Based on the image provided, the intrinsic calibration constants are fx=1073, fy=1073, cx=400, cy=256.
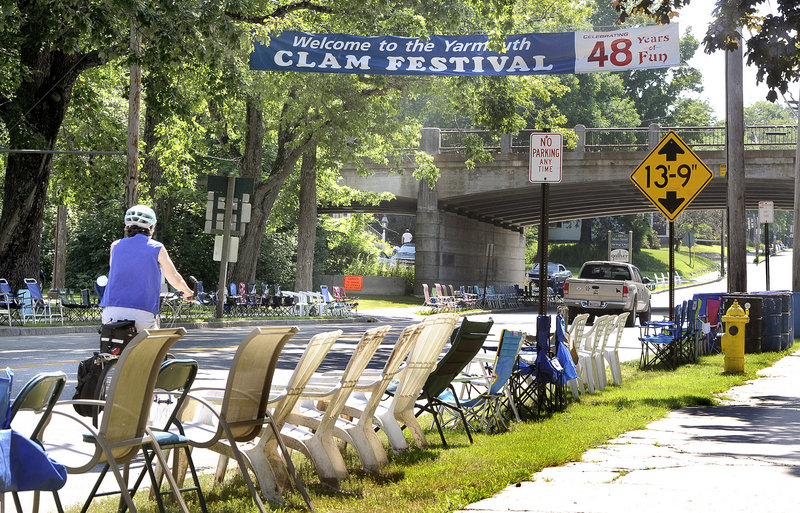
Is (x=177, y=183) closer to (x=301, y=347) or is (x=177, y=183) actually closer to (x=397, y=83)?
(x=397, y=83)

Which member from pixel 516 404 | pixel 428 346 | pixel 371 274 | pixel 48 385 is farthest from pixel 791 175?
pixel 48 385

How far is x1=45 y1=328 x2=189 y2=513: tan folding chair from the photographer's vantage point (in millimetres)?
5230

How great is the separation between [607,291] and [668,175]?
17293 millimetres

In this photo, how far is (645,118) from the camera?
86.4 meters

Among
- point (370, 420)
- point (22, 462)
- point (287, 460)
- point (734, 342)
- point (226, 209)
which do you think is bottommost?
point (287, 460)

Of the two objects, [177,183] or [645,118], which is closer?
[177,183]

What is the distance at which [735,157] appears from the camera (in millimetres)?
22219

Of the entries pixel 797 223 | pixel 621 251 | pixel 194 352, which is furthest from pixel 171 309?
pixel 621 251

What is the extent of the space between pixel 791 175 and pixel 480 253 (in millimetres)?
18701

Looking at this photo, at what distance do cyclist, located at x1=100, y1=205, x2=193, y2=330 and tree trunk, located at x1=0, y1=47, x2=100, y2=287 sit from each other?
18.9m

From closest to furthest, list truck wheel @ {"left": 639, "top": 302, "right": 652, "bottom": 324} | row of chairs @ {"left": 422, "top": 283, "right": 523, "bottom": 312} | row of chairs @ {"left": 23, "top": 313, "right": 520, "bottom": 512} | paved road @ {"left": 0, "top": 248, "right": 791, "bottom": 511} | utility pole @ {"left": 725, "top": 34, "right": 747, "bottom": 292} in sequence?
row of chairs @ {"left": 23, "top": 313, "right": 520, "bottom": 512}, paved road @ {"left": 0, "top": 248, "right": 791, "bottom": 511}, utility pole @ {"left": 725, "top": 34, "right": 747, "bottom": 292}, truck wheel @ {"left": 639, "top": 302, "right": 652, "bottom": 324}, row of chairs @ {"left": 422, "top": 283, "right": 523, "bottom": 312}

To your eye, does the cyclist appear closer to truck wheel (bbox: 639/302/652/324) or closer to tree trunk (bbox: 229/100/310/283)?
tree trunk (bbox: 229/100/310/283)

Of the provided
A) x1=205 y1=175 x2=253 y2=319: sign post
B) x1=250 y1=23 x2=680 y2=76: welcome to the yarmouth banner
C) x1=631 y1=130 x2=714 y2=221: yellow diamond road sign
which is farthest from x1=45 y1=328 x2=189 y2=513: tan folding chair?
x1=205 y1=175 x2=253 y2=319: sign post

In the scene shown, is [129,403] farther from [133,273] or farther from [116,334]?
[133,273]
